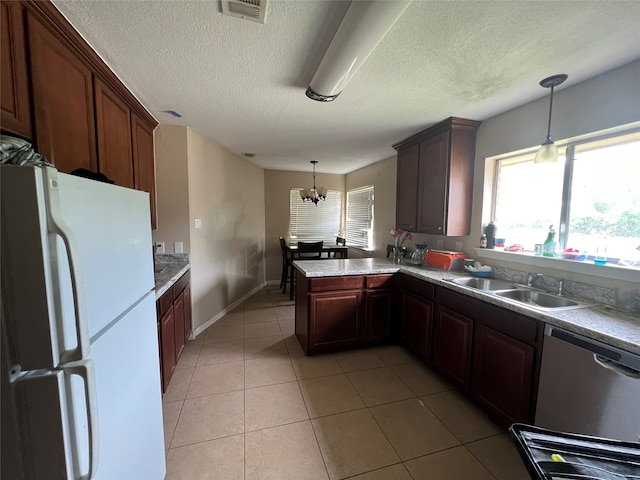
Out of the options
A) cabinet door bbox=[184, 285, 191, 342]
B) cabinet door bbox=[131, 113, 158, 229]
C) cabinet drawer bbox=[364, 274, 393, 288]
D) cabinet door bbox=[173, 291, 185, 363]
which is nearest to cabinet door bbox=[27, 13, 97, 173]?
cabinet door bbox=[131, 113, 158, 229]

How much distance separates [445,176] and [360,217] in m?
2.54

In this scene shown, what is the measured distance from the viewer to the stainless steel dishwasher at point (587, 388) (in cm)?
114

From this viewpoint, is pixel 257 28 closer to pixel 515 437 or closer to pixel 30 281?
pixel 30 281

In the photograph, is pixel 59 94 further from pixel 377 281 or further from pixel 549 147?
pixel 549 147

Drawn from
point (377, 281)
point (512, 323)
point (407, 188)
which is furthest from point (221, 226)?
point (512, 323)

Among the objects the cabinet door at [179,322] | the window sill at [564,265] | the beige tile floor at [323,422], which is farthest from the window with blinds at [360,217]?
the cabinet door at [179,322]

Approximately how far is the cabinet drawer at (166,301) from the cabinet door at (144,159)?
2.89ft

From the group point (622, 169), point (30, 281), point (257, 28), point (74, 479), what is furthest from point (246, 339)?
point (622, 169)

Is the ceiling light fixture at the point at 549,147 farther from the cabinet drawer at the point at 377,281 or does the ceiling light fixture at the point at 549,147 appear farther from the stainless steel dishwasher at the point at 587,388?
the cabinet drawer at the point at 377,281

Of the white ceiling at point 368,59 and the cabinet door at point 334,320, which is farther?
the cabinet door at point 334,320

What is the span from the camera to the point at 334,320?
2.59 m

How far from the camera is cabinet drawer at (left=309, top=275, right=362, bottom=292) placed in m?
2.50

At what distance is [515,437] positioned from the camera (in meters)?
0.79

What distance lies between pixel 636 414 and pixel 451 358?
104cm
